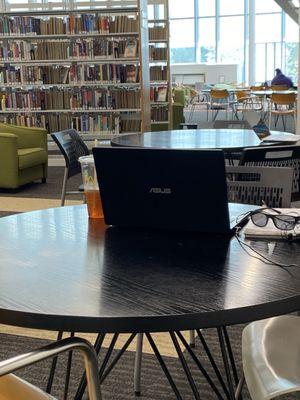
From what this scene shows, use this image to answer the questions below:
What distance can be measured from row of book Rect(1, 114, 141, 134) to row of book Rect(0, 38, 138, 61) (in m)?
0.80

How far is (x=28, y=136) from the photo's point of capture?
6230 millimetres

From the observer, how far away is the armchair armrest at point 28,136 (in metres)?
6.19

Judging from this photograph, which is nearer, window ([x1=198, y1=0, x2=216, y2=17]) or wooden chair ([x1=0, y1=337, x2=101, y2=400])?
wooden chair ([x1=0, y1=337, x2=101, y2=400])

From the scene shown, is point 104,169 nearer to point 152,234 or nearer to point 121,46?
point 152,234

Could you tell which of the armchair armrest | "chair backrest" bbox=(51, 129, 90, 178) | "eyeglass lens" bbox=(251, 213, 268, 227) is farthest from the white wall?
"eyeglass lens" bbox=(251, 213, 268, 227)

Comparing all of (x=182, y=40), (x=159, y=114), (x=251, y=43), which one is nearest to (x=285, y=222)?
(x=159, y=114)

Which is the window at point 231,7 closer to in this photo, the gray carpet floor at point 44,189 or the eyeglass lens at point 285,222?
the gray carpet floor at point 44,189

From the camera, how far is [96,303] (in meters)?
1.01

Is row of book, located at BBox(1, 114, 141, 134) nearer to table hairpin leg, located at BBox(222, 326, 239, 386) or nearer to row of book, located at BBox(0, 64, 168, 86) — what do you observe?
row of book, located at BBox(0, 64, 168, 86)

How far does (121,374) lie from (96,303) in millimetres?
1261

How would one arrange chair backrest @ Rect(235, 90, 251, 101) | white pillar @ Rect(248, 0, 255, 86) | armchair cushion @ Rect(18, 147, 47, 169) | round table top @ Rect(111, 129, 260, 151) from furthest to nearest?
white pillar @ Rect(248, 0, 255, 86) → chair backrest @ Rect(235, 90, 251, 101) → armchair cushion @ Rect(18, 147, 47, 169) → round table top @ Rect(111, 129, 260, 151)

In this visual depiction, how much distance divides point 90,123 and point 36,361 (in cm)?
645

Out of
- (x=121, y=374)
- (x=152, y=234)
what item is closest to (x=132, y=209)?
(x=152, y=234)

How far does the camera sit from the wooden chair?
3.12ft
